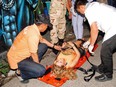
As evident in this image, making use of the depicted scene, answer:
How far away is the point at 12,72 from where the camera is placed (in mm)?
5793

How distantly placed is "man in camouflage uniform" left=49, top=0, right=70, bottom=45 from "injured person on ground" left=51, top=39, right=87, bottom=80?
0.62 m

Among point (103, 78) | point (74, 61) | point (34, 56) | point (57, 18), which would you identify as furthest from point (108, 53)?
point (57, 18)

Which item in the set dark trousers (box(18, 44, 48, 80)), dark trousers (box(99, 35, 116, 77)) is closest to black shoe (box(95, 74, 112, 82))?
dark trousers (box(99, 35, 116, 77))

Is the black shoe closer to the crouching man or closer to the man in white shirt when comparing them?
the man in white shirt

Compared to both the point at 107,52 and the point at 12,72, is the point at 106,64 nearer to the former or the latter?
the point at 107,52

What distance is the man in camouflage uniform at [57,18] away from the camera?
6.27m

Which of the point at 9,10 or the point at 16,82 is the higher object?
the point at 9,10

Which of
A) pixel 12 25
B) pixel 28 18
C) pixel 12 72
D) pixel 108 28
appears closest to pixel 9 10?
pixel 12 25

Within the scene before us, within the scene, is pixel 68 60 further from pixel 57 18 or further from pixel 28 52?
pixel 57 18

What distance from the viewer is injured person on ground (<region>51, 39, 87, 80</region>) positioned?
17.9 ft

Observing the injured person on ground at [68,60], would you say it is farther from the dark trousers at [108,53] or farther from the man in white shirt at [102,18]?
the man in white shirt at [102,18]

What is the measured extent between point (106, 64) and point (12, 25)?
2.83 meters

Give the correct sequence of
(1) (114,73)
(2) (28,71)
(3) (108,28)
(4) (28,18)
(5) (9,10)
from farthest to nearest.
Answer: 1. (4) (28,18)
2. (5) (9,10)
3. (1) (114,73)
4. (2) (28,71)
5. (3) (108,28)

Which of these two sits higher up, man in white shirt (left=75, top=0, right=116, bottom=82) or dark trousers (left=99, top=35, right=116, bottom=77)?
man in white shirt (left=75, top=0, right=116, bottom=82)
